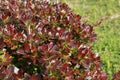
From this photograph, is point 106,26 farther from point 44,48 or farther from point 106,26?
point 44,48

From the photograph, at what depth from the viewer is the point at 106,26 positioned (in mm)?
6488

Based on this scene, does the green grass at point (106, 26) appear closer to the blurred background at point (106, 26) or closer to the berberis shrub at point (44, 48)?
the blurred background at point (106, 26)

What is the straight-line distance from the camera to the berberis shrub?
2.61 meters

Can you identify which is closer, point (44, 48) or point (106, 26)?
point (44, 48)

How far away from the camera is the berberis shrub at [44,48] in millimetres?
2607

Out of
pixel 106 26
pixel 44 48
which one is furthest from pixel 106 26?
pixel 44 48

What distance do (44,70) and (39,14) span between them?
122 cm

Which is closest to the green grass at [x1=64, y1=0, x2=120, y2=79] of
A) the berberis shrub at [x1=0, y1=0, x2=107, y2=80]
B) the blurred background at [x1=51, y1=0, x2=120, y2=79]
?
the blurred background at [x1=51, y1=0, x2=120, y2=79]

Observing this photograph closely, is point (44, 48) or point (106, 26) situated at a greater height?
point (44, 48)

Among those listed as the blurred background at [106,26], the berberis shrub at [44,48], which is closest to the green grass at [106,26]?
the blurred background at [106,26]

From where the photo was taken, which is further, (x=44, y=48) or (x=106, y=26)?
(x=106, y=26)

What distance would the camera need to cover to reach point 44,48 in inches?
107

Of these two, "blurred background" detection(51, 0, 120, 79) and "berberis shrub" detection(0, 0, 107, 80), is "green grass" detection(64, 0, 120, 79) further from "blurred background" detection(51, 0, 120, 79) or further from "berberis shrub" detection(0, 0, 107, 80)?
"berberis shrub" detection(0, 0, 107, 80)

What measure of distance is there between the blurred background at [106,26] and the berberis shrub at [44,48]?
57.0 inches
